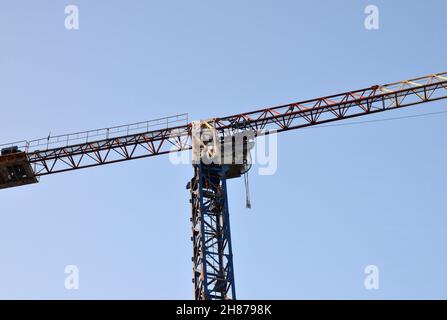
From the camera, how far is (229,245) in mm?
50375

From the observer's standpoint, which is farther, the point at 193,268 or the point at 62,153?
the point at 62,153

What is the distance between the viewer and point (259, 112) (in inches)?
2194
